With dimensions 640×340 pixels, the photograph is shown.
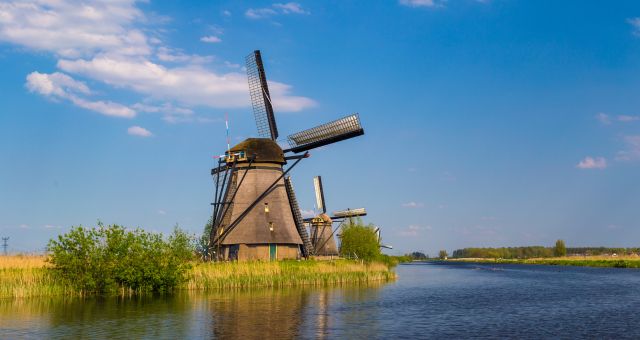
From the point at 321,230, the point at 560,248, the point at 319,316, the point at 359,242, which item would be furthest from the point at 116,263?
the point at 560,248

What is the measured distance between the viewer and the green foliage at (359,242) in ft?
208

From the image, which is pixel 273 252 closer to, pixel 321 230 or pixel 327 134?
pixel 327 134

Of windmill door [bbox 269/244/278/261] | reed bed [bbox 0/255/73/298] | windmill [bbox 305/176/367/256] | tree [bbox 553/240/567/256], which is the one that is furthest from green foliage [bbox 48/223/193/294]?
tree [bbox 553/240/567/256]

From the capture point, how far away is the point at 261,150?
4712 cm

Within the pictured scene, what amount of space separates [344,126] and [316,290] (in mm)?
15750

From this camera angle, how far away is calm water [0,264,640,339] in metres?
19.6

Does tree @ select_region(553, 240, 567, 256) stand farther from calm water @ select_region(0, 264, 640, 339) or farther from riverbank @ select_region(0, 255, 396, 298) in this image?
calm water @ select_region(0, 264, 640, 339)

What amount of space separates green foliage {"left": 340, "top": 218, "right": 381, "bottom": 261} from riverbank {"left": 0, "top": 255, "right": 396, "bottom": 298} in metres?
11.6

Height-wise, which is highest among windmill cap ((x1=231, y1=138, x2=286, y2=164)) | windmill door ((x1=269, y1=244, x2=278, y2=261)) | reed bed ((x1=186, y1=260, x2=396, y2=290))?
windmill cap ((x1=231, y1=138, x2=286, y2=164))

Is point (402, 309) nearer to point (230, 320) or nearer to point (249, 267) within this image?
point (230, 320)

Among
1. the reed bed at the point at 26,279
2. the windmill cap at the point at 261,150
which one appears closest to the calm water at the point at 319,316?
the reed bed at the point at 26,279

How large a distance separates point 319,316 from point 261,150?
983 inches

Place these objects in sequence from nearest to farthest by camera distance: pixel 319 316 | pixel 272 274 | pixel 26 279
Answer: pixel 319 316 → pixel 26 279 → pixel 272 274

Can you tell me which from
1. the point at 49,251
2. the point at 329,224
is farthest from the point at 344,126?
the point at 329,224
